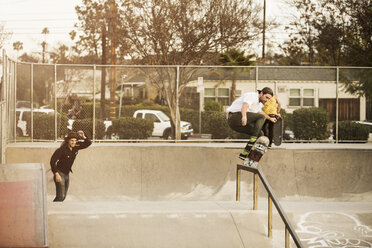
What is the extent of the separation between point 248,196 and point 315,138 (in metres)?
4.11

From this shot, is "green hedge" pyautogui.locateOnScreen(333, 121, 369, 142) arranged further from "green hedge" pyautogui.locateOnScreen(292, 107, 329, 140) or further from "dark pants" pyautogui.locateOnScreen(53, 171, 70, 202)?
"dark pants" pyautogui.locateOnScreen(53, 171, 70, 202)

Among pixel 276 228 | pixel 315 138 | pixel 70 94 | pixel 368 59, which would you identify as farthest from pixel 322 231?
pixel 368 59

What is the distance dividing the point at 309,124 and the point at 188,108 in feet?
11.8

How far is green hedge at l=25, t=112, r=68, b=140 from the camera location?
14.4 m

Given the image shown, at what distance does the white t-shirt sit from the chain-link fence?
4.40 m

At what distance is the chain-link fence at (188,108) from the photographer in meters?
14.6

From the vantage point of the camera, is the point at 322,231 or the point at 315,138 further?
the point at 315,138

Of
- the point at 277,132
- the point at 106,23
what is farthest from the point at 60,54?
the point at 277,132

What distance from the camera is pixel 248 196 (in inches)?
497

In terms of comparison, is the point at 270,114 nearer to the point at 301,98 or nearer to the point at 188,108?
the point at 188,108

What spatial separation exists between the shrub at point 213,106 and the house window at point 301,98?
227cm

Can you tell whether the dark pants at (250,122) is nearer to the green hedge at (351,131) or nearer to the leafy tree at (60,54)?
the green hedge at (351,131)

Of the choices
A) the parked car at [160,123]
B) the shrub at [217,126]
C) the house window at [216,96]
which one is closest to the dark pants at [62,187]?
the parked car at [160,123]

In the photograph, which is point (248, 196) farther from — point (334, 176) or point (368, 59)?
point (368, 59)
